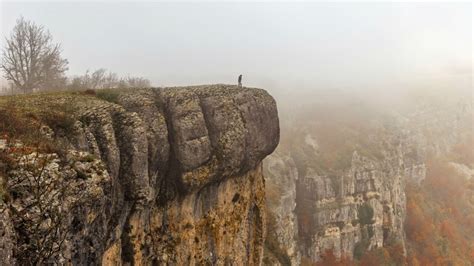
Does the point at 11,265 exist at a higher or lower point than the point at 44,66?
lower

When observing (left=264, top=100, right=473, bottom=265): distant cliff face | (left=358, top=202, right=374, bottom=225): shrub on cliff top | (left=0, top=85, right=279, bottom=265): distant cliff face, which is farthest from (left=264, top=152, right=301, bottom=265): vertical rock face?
(left=0, top=85, right=279, bottom=265): distant cliff face

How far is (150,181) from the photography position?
28.7 metres

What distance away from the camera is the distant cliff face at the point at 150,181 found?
15664 millimetres

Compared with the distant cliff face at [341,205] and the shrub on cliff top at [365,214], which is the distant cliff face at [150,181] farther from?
the shrub on cliff top at [365,214]

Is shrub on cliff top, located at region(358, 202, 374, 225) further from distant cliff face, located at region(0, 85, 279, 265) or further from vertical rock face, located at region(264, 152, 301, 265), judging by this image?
distant cliff face, located at region(0, 85, 279, 265)

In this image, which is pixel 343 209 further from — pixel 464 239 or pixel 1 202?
pixel 1 202

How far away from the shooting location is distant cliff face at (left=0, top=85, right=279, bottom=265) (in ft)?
51.4

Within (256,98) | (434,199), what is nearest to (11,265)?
(256,98)

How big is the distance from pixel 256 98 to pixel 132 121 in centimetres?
1495

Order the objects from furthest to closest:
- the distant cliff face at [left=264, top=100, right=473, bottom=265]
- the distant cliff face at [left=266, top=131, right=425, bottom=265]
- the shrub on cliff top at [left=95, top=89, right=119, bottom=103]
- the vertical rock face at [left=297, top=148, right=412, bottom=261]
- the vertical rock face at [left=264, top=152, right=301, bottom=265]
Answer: the vertical rock face at [left=297, top=148, right=412, bottom=261] → the distant cliff face at [left=266, top=131, right=425, bottom=265] → the distant cliff face at [left=264, top=100, right=473, bottom=265] → the vertical rock face at [left=264, top=152, right=301, bottom=265] → the shrub on cliff top at [left=95, top=89, right=119, bottom=103]

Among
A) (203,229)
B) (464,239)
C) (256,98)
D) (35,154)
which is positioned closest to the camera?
(35,154)

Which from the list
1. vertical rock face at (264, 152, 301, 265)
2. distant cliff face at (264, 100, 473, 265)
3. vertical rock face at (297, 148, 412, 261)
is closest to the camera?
vertical rock face at (264, 152, 301, 265)

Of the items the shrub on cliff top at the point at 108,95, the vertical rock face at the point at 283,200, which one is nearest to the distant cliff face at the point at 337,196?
the vertical rock face at the point at 283,200

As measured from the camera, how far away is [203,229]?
3400 cm
